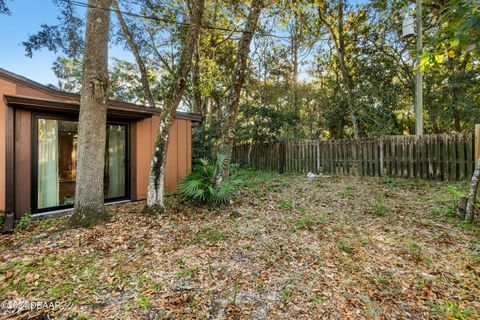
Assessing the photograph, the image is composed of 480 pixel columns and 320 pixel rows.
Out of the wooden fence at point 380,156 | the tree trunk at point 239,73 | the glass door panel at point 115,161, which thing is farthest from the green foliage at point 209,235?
the wooden fence at point 380,156

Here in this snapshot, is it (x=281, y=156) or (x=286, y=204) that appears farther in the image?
(x=281, y=156)

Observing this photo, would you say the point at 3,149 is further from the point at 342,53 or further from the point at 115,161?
the point at 342,53

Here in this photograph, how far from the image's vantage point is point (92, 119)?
11.9 ft

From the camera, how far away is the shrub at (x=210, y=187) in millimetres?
4602

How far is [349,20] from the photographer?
34.1 feet

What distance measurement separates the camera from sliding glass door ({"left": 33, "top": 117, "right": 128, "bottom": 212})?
173 inches

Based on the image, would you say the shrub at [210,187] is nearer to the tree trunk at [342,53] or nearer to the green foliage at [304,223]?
the green foliage at [304,223]

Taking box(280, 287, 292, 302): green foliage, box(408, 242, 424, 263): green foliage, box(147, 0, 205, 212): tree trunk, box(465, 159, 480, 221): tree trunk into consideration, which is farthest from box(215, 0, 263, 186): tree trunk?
box(465, 159, 480, 221): tree trunk

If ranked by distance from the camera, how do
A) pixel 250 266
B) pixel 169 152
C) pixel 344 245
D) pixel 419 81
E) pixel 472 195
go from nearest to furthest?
pixel 250 266 → pixel 344 245 → pixel 472 195 → pixel 169 152 → pixel 419 81

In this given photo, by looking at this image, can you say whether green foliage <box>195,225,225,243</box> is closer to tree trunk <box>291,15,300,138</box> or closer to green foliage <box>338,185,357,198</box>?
green foliage <box>338,185,357,198</box>

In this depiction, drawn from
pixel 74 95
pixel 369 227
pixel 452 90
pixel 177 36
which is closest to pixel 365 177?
pixel 369 227

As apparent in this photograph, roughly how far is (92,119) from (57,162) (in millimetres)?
1793

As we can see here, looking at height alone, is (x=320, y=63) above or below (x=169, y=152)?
above

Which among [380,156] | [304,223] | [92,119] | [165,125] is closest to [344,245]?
[304,223]
